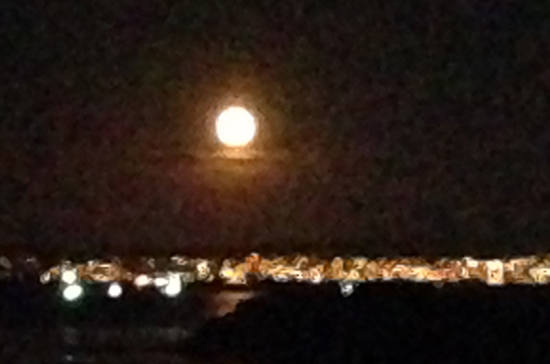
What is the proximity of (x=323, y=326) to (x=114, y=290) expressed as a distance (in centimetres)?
17

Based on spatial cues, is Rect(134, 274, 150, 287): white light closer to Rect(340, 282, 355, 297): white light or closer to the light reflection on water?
the light reflection on water

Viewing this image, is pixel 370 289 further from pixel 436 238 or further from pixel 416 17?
pixel 416 17

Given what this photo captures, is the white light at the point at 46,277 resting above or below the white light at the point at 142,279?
above

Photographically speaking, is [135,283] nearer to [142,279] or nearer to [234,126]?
[142,279]

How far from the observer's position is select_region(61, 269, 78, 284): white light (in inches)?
23.8

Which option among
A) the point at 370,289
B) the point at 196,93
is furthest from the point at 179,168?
the point at 370,289

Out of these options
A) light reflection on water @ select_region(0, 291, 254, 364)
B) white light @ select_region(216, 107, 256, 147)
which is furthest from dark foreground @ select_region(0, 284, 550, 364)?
white light @ select_region(216, 107, 256, 147)

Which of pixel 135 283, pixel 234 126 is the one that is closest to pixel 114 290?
pixel 135 283

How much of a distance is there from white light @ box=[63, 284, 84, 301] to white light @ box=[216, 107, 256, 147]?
0.53 ft

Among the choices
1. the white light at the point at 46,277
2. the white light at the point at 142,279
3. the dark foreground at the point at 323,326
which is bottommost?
the dark foreground at the point at 323,326

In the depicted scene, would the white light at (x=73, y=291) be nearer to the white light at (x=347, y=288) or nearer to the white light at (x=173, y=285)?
the white light at (x=173, y=285)

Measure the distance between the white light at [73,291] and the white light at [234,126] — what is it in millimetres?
162

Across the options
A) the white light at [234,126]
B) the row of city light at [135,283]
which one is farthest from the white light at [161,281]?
the white light at [234,126]

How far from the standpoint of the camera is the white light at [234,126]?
0.59m
